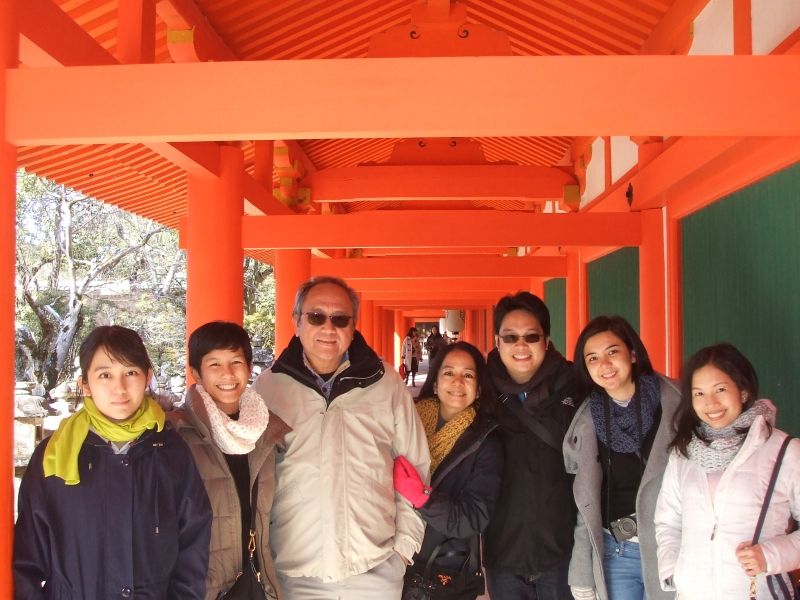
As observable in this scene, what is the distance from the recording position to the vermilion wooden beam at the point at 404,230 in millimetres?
5027

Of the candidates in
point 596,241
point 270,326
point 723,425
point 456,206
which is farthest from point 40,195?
point 723,425

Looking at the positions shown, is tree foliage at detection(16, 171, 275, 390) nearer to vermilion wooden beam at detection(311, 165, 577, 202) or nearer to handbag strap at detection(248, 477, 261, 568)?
vermilion wooden beam at detection(311, 165, 577, 202)

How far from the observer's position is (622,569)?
85.4 inches

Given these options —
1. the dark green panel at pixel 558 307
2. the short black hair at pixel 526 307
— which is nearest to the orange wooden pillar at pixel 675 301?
the short black hair at pixel 526 307

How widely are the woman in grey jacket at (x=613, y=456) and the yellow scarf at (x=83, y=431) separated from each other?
119cm

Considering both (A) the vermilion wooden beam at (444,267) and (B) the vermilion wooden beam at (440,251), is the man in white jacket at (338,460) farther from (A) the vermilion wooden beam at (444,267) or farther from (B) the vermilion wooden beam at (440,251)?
(B) the vermilion wooden beam at (440,251)

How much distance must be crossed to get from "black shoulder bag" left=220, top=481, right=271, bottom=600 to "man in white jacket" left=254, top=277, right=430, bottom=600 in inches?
5.5

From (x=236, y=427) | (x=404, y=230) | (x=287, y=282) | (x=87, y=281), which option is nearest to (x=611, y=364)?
(x=236, y=427)

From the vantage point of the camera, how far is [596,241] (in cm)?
475

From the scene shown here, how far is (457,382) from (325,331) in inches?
17.7

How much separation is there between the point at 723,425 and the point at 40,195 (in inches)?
707

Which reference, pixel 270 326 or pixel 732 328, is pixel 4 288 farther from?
pixel 270 326

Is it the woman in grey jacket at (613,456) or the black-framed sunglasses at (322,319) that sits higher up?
the black-framed sunglasses at (322,319)

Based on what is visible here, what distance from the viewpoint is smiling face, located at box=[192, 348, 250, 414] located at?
76.2 inches
